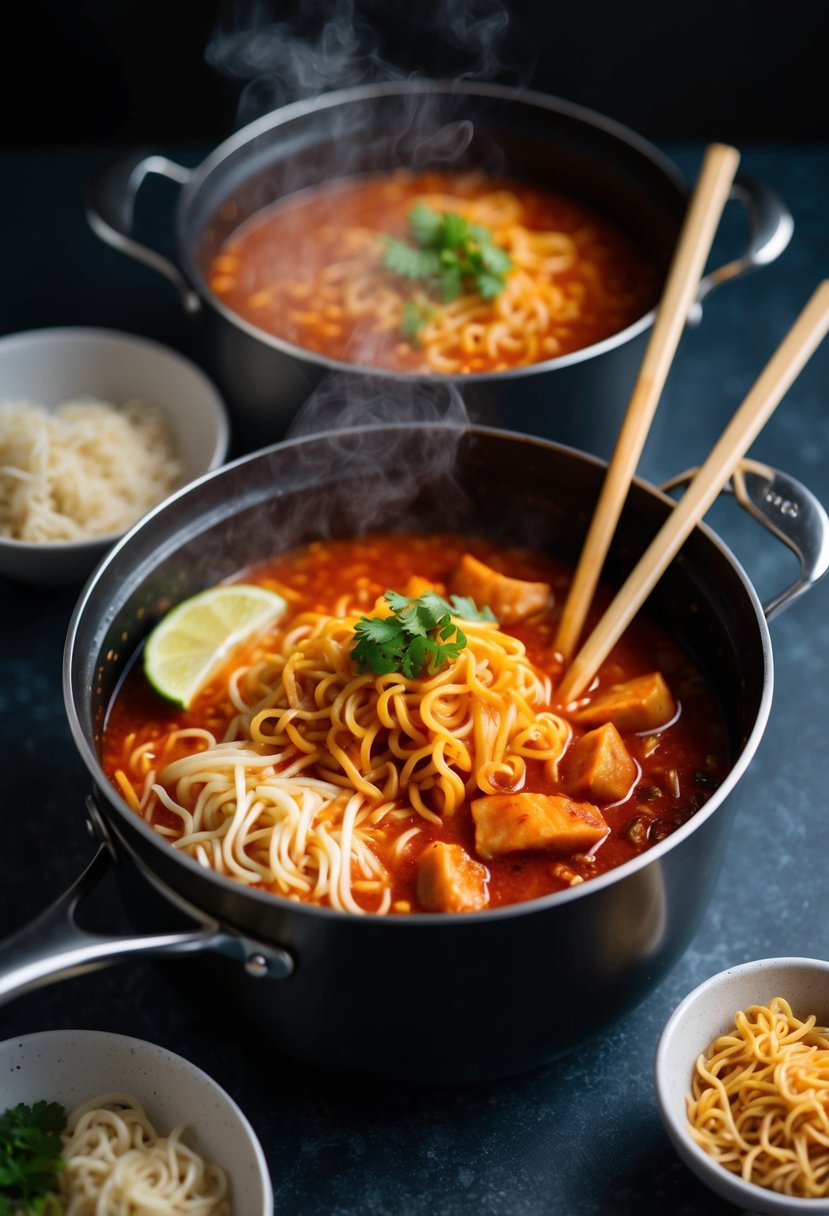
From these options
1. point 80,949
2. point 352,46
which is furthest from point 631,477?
point 352,46

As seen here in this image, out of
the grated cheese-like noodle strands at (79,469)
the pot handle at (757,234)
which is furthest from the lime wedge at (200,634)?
the pot handle at (757,234)

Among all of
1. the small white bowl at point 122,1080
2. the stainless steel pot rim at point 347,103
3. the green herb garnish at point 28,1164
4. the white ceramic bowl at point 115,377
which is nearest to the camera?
the green herb garnish at point 28,1164

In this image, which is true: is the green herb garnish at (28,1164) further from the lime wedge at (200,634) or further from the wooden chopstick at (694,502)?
the wooden chopstick at (694,502)

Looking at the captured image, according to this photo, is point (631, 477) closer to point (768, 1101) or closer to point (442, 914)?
point (442, 914)

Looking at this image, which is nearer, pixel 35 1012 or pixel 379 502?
pixel 35 1012

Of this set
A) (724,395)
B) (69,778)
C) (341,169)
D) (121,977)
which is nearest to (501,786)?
(121,977)

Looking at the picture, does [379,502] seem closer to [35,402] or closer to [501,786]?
[501,786]
